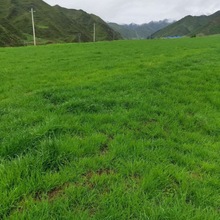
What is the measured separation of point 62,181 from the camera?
357 cm

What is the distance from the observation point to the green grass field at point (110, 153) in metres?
3.16

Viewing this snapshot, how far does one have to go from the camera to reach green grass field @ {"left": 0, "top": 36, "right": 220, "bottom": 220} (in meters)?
3.16

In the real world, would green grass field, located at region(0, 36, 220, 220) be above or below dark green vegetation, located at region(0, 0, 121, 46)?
below

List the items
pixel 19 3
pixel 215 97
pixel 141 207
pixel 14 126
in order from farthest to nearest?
1. pixel 19 3
2. pixel 215 97
3. pixel 14 126
4. pixel 141 207

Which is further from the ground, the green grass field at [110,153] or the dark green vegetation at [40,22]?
the dark green vegetation at [40,22]

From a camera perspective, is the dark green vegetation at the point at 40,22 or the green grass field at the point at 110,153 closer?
the green grass field at the point at 110,153

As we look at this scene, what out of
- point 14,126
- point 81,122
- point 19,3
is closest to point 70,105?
point 81,122

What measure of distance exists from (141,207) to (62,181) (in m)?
1.21

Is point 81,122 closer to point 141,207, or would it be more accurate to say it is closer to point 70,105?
point 70,105

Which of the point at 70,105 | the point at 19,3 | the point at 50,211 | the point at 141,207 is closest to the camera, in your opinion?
the point at 50,211

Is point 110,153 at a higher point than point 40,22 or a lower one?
lower

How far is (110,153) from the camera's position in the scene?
4414 millimetres

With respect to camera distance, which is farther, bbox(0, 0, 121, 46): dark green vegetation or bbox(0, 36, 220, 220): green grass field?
bbox(0, 0, 121, 46): dark green vegetation

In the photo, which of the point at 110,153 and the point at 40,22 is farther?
the point at 40,22
